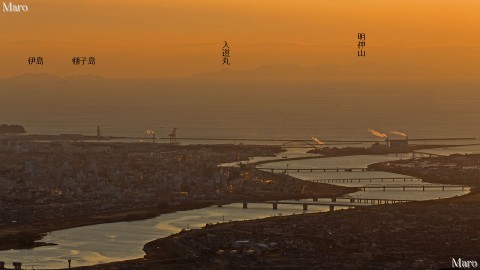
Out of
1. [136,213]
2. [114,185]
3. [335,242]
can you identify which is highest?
[114,185]

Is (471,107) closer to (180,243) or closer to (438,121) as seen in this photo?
(438,121)

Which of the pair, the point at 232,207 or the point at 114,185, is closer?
the point at 232,207

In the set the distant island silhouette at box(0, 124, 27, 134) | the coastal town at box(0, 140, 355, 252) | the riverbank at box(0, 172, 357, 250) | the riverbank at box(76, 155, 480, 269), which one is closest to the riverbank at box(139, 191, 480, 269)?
the riverbank at box(76, 155, 480, 269)

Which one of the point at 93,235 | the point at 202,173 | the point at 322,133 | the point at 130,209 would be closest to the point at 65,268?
the point at 93,235

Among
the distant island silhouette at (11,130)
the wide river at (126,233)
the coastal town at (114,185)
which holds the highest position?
the distant island silhouette at (11,130)

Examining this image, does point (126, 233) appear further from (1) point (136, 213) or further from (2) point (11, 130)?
(2) point (11, 130)

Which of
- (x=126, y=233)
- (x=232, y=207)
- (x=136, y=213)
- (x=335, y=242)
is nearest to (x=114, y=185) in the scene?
(x=232, y=207)

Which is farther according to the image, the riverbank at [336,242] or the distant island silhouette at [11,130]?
the distant island silhouette at [11,130]

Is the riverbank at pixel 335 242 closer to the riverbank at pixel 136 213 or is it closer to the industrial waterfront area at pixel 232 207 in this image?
the industrial waterfront area at pixel 232 207

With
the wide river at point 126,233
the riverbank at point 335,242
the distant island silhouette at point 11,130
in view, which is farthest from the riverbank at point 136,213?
the distant island silhouette at point 11,130
